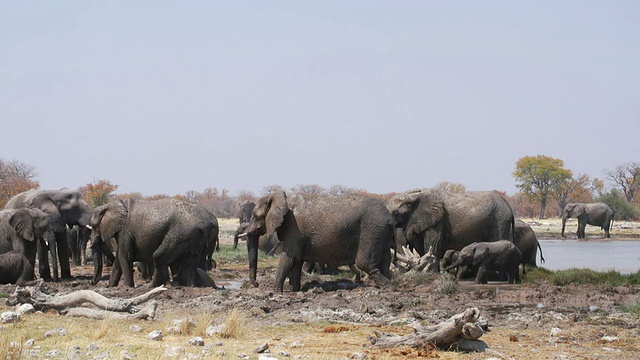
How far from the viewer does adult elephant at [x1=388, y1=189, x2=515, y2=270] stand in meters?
23.6

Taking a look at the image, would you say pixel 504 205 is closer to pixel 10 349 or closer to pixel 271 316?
pixel 271 316

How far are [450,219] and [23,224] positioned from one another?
400 inches

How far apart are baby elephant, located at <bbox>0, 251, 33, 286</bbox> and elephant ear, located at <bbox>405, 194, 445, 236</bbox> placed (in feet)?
30.7

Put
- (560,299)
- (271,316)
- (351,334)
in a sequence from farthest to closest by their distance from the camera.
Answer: (560,299)
(271,316)
(351,334)

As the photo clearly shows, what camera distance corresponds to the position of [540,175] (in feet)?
316

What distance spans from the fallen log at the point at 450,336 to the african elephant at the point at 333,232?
24.0ft

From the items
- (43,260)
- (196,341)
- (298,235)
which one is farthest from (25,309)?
(43,260)

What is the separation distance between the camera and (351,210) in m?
19.4

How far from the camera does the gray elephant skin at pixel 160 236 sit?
2006 centimetres

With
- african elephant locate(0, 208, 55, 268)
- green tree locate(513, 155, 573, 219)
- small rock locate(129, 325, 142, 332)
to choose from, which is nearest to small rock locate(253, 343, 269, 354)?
small rock locate(129, 325, 142, 332)

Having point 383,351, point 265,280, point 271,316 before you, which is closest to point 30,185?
point 265,280

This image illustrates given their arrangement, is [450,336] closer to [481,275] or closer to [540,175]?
[481,275]

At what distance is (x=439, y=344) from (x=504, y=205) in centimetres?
1269

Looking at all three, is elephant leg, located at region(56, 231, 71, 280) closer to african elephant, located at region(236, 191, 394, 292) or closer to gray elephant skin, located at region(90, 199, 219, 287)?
gray elephant skin, located at region(90, 199, 219, 287)
